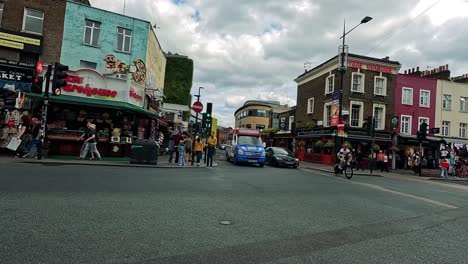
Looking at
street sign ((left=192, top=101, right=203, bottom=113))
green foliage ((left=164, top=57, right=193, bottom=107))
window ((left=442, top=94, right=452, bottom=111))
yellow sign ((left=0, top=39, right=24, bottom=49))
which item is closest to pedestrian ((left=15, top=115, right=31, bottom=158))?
yellow sign ((left=0, top=39, right=24, bottom=49))

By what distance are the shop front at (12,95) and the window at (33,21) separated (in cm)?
222

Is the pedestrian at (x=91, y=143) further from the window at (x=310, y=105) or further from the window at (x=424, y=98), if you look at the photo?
the window at (x=424, y=98)

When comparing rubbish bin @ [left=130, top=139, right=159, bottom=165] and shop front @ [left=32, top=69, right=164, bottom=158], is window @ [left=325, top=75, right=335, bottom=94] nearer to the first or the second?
shop front @ [left=32, top=69, right=164, bottom=158]

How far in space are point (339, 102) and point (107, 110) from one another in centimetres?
Result: 1586

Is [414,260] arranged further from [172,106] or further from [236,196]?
[172,106]

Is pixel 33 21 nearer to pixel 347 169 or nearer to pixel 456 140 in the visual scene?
pixel 347 169

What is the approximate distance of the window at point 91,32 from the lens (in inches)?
762

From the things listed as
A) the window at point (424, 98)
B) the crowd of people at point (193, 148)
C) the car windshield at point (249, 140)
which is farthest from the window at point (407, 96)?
the crowd of people at point (193, 148)

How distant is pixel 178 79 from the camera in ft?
134

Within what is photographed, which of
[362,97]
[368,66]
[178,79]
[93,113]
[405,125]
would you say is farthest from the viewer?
[178,79]

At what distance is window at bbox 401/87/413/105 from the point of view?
1260 inches

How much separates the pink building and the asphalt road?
26.5 m

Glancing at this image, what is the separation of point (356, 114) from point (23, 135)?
28.1 metres

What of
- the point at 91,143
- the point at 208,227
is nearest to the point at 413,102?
the point at 91,143
